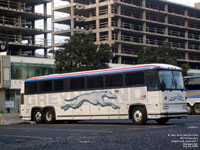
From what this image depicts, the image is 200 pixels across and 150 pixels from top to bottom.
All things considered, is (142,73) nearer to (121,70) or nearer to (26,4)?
(121,70)

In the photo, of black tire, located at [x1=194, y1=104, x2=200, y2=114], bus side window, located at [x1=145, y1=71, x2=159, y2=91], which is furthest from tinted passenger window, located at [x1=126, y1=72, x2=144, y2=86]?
black tire, located at [x1=194, y1=104, x2=200, y2=114]

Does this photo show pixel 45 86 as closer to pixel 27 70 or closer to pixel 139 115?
pixel 139 115

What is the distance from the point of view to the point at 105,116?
76.0ft

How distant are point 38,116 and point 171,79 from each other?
9.81 metres

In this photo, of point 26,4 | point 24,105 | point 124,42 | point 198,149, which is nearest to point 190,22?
point 124,42

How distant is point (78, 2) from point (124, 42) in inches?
557

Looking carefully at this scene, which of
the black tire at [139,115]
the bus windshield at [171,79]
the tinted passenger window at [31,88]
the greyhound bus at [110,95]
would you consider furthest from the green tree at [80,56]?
the black tire at [139,115]

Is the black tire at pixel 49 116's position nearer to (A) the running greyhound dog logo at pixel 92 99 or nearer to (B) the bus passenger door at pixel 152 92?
(A) the running greyhound dog logo at pixel 92 99

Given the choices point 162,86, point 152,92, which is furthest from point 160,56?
point 162,86

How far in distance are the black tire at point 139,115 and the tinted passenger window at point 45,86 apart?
6900 millimetres

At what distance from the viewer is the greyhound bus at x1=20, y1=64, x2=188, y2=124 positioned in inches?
818

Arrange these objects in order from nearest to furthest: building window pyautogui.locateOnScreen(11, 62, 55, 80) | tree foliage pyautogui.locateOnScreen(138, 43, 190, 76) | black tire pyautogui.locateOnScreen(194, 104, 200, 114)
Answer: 1. black tire pyautogui.locateOnScreen(194, 104, 200, 114)
2. tree foliage pyautogui.locateOnScreen(138, 43, 190, 76)
3. building window pyautogui.locateOnScreen(11, 62, 55, 80)

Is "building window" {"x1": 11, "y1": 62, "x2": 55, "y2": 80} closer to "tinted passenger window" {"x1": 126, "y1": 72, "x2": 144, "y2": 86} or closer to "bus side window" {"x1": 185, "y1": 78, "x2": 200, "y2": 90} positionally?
"bus side window" {"x1": 185, "y1": 78, "x2": 200, "y2": 90}

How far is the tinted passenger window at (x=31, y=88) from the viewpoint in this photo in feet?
89.8
